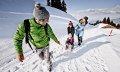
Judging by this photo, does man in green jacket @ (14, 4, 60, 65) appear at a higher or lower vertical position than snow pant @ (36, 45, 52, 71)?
higher

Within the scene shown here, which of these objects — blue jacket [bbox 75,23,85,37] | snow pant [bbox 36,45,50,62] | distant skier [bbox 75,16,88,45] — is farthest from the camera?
blue jacket [bbox 75,23,85,37]

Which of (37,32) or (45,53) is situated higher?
(37,32)

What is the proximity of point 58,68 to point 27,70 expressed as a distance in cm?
105

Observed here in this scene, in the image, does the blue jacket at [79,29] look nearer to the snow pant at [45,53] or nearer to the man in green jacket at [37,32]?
the snow pant at [45,53]

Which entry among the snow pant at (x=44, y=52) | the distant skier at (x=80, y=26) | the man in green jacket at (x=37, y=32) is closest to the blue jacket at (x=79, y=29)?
the distant skier at (x=80, y=26)

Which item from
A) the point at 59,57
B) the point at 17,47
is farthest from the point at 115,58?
the point at 17,47

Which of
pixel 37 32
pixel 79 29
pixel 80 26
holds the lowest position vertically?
pixel 79 29

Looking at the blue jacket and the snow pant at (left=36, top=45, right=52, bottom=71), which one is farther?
the blue jacket

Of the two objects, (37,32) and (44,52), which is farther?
(44,52)

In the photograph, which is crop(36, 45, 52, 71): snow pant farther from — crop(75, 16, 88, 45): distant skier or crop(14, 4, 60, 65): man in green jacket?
crop(75, 16, 88, 45): distant skier

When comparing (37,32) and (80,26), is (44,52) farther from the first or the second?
(80,26)

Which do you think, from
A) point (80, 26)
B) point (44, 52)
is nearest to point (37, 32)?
point (44, 52)

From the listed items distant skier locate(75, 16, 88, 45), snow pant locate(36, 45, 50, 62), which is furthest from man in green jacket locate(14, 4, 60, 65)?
distant skier locate(75, 16, 88, 45)

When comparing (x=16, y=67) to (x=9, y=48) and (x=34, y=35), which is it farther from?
(x=9, y=48)
